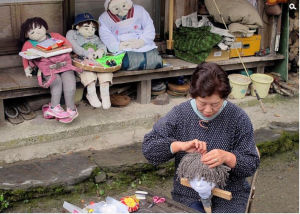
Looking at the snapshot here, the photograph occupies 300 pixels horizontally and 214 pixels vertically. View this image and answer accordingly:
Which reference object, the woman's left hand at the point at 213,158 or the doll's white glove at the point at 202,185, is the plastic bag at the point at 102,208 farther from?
the woman's left hand at the point at 213,158

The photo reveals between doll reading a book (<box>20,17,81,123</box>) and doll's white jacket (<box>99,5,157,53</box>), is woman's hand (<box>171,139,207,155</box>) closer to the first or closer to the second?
doll reading a book (<box>20,17,81,123</box>)

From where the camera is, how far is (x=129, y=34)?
22.3 feet

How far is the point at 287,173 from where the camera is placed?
19.9ft

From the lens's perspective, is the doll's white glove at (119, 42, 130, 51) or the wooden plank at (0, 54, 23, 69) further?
the doll's white glove at (119, 42, 130, 51)

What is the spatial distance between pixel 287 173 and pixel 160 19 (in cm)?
309

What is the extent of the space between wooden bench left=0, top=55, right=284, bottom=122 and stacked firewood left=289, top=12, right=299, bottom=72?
14.1 inches

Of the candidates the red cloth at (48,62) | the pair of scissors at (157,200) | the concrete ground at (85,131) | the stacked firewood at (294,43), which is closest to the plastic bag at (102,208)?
the pair of scissors at (157,200)

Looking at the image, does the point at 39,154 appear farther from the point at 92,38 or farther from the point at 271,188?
the point at 271,188

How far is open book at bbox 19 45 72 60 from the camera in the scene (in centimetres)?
593

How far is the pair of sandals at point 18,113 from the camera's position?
19.9ft

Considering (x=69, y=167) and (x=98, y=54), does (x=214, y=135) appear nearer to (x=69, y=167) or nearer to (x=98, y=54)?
(x=69, y=167)

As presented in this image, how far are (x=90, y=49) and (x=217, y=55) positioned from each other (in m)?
2.02

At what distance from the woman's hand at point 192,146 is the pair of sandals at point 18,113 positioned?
3.46 m

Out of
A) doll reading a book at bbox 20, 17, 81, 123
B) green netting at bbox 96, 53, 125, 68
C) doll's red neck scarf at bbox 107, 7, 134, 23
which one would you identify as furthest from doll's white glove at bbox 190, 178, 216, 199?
doll's red neck scarf at bbox 107, 7, 134, 23
